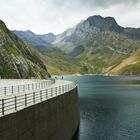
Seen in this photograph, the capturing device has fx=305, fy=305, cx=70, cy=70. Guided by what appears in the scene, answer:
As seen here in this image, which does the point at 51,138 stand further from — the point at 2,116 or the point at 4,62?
the point at 4,62

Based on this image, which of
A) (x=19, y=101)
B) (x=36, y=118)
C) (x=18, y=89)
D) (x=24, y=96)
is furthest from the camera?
(x=18, y=89)

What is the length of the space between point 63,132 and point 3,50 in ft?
458

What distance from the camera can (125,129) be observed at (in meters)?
63.8

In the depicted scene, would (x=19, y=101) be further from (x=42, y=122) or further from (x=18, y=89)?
(x=18, y=89)

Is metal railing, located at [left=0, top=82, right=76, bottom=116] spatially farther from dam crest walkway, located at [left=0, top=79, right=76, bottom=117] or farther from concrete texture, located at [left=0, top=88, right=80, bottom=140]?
concrete texture, located at [left=0, top=88, right=80, bottom=140]

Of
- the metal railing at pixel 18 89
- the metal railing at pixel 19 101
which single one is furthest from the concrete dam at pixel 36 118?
the metal railing at pixel 18 89

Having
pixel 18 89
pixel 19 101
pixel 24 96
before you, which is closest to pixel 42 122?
pixel 19 101

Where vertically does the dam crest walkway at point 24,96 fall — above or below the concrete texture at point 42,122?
above

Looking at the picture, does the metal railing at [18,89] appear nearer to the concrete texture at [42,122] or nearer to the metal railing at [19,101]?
the metal railing at [19,101]

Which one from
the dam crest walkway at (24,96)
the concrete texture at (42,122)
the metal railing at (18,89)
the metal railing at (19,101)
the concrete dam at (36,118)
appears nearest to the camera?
the concrete texture at (42,122)

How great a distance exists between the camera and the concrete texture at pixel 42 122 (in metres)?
25.9

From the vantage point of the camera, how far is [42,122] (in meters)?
34.4

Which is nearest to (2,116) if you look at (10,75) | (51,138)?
(51,138)

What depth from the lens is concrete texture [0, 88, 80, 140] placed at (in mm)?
25875
